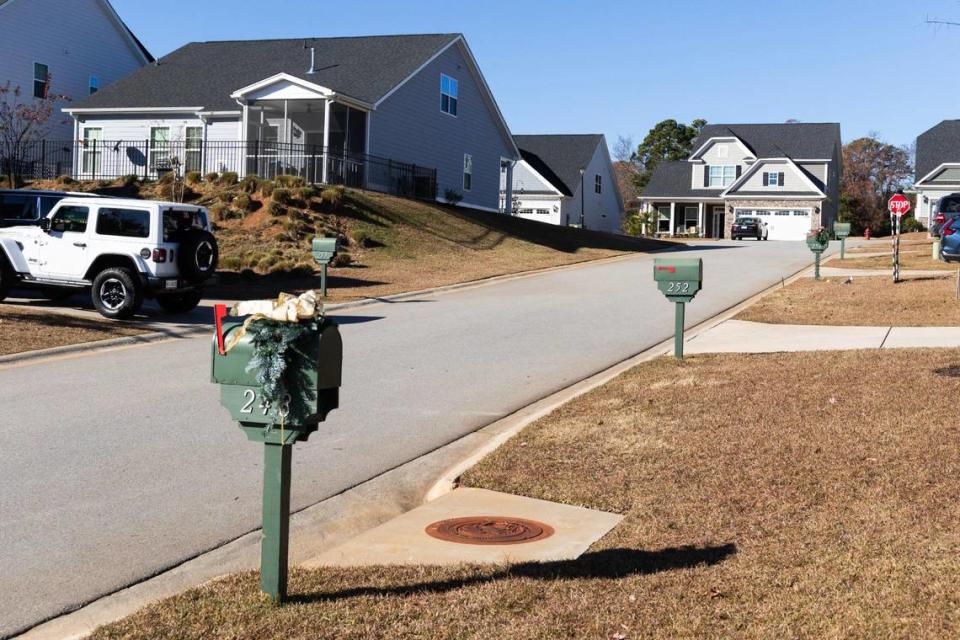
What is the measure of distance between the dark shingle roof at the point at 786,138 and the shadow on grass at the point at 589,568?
65.5m

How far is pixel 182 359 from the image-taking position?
13594 mm

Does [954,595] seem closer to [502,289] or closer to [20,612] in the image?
[20,612]

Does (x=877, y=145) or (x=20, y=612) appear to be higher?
(x=877, y=145)

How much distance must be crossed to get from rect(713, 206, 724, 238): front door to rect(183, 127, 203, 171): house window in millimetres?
41636

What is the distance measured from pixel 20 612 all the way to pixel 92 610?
1.07 ft

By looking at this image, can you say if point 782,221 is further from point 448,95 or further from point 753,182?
point 448,95

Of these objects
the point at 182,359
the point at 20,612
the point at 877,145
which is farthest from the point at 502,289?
the point at 877,145

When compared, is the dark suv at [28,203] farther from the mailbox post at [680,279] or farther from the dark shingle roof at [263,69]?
the dark shingle roof at [263,69]

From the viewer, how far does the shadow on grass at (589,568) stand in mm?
5164

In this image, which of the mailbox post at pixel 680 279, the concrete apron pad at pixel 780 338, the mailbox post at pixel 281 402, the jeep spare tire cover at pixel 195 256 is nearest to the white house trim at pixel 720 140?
the concrete apron pad at pixel 780 338

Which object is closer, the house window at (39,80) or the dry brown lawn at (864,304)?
the dry brown lawn at (864,304)

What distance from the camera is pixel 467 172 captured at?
148ft

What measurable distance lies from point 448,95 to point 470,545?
38265mm

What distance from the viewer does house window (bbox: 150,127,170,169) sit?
37938mm
